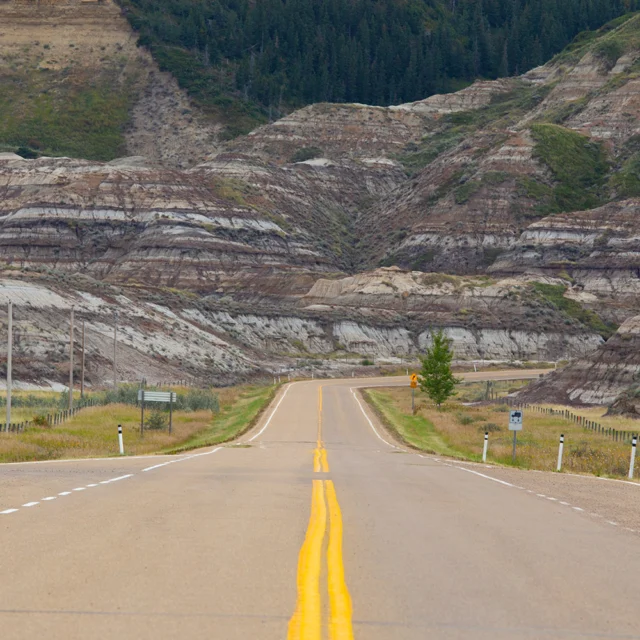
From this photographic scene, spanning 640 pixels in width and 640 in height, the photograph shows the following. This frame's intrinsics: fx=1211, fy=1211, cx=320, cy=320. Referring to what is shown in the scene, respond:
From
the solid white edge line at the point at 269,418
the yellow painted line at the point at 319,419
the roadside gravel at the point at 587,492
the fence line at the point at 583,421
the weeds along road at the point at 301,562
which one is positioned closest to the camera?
the weeds along road at the point at 301,562

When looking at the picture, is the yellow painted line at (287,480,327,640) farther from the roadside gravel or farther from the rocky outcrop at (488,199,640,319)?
the rocky outcrop at (488,199,640,319)

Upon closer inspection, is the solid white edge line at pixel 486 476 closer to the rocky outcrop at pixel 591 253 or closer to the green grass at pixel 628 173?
the rocky outcrop at pixel 591 253

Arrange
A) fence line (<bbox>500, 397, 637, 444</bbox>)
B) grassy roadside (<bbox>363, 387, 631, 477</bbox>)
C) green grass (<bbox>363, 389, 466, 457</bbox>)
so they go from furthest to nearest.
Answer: fence line (<bbox>500, 397, 637, 444</bbox>) → green grass (<bbox>363, 389, 466, 457</bbox>) → grassy roadside (<bbox>363, 387, 631, 477</bbox>)

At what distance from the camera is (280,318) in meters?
116

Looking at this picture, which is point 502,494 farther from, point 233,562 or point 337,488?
point 233,562

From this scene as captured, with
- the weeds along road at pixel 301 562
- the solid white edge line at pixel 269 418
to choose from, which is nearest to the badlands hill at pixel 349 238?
the solid white edge line at pixel 269 418

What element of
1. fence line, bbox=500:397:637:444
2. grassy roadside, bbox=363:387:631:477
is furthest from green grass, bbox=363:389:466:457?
fence line, bbox=500:397:637:444

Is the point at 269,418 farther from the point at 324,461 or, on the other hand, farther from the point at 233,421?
the point at 324,461

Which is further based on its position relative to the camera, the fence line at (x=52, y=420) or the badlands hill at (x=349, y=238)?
the badlands hill at (x=349, y=238)

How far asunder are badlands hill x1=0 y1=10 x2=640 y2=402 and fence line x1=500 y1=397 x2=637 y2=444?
27835 mm

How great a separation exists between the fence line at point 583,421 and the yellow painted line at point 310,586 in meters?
28.4

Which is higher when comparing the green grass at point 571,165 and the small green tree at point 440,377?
the green grass at point 571,165

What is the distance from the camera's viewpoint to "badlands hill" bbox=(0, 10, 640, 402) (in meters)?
109

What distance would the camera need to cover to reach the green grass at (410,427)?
4549cm
